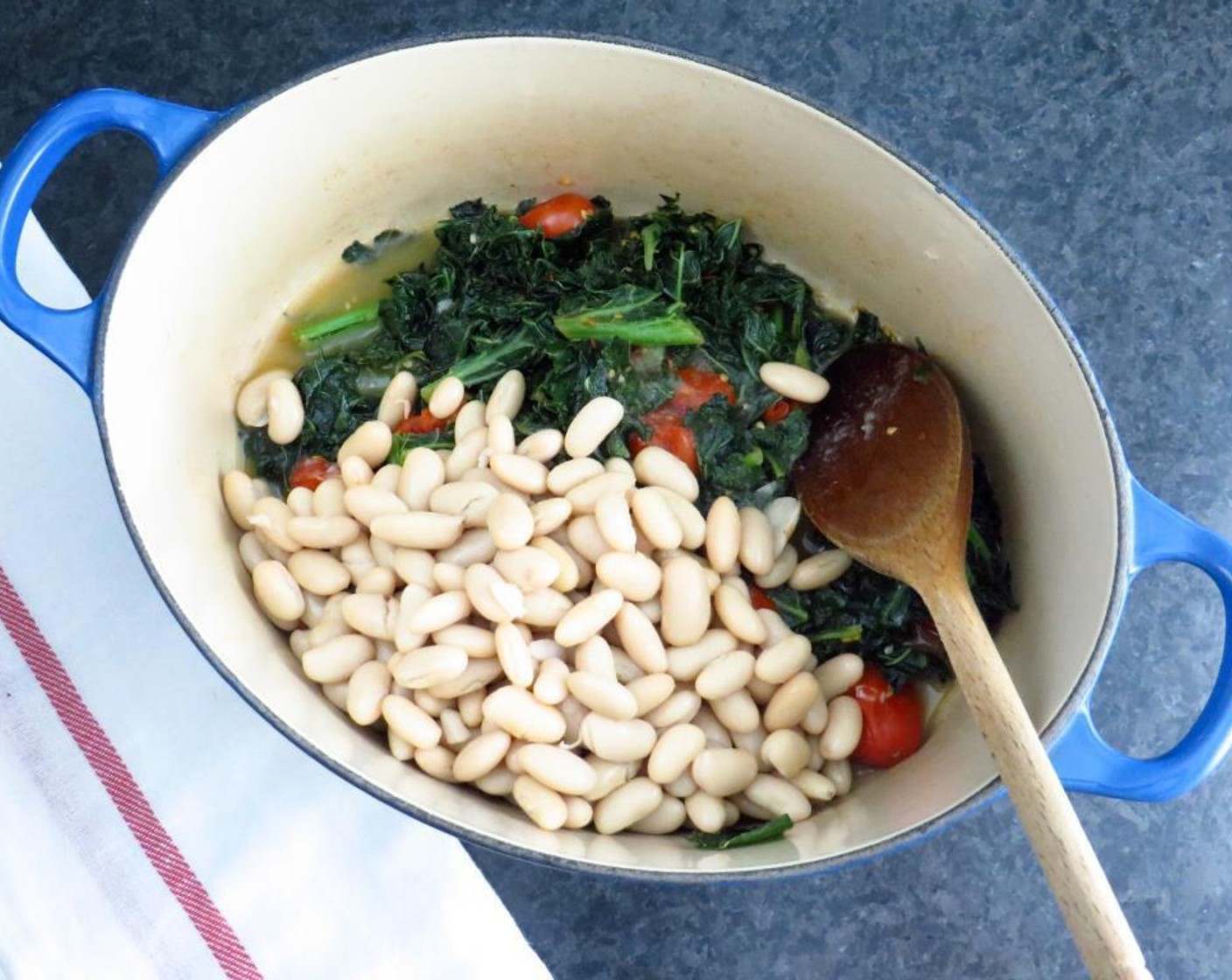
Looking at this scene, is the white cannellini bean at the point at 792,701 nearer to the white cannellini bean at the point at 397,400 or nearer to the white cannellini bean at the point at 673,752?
the white cannellini bean at the point at 673,752

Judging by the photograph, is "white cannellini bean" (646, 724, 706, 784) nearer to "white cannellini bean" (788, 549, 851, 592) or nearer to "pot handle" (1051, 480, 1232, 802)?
"white cannellini bean" (788, 549, 851, 592)

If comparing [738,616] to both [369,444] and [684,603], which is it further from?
[369,444]

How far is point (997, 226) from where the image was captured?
1396 mm

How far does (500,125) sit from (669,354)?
26 centimetres

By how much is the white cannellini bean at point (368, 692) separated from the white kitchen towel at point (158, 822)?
6.4 inches

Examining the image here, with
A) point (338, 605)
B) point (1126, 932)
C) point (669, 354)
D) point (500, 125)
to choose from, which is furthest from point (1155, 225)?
point (338, 605)

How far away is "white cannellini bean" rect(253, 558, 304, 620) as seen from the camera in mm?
1130

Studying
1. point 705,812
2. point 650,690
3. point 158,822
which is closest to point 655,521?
point 650,690

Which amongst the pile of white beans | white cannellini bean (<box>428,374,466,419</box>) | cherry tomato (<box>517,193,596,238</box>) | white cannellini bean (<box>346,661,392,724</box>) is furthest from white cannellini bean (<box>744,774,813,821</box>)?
cherry tomato (<box>517,193,596,238</box>)

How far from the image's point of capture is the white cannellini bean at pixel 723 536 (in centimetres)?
115

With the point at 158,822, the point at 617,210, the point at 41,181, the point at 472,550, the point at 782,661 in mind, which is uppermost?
the point at 41,181

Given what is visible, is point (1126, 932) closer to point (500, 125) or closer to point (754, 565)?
point (754, 565)

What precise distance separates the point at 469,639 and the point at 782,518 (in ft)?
1.01

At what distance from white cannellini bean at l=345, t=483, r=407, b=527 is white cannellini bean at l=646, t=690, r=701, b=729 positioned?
0.88ft
